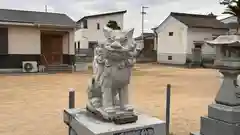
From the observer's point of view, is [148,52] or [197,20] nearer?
[197,20]

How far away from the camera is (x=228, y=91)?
4008 mm

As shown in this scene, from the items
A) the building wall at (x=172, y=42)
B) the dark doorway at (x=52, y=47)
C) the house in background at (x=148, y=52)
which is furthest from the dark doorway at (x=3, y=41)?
the house in background at (x=148, y=52)

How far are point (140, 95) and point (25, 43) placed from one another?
34.5 ft

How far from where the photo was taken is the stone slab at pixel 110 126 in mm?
2943

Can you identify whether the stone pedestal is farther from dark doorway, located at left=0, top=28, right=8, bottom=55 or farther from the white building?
the white building

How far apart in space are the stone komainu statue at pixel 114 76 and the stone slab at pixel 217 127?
5.25ft

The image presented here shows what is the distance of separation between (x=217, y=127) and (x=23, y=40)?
1534 centimetres

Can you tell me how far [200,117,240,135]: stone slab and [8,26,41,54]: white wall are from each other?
585 inches

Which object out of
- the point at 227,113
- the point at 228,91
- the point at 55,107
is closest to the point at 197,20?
the point at 55,107

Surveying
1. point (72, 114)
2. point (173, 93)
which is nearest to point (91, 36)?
point (173, 93)

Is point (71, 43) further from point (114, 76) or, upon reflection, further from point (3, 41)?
→ point (114, 76)

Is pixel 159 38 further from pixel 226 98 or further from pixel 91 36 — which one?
pixel 226 98

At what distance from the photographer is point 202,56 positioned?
2614cm

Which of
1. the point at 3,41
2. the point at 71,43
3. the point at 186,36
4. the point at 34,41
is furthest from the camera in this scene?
the point at 186,36
